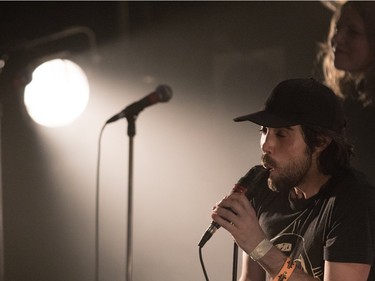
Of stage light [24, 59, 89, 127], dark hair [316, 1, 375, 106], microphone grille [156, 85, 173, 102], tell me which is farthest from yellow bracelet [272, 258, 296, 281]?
stage light [24, 59, 89, 127]

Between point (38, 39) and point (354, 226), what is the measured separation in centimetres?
170

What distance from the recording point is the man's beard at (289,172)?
1489 mm

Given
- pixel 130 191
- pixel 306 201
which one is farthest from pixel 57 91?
pixel 306 201

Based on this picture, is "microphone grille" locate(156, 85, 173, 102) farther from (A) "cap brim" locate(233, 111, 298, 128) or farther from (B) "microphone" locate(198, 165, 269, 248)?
(B) "microphone" locate(198, 165, 269, 248)

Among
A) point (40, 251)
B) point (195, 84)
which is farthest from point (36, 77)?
point (40, 251)

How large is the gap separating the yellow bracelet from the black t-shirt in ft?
0.15

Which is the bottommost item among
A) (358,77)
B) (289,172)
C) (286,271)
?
(286,271)

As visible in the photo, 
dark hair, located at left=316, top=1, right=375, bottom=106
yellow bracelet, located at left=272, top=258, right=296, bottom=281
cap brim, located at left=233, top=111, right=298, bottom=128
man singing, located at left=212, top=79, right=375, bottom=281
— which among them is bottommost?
yellow bracelet, located at left=272, top=258, right=296, bottom=281

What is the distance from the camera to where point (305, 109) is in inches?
58.1

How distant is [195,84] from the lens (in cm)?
246

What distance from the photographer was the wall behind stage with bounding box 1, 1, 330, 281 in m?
2.30

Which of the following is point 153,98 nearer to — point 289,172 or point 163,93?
point 163,93

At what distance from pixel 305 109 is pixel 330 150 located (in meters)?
0.15

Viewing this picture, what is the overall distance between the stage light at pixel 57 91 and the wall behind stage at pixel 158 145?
0.13m
